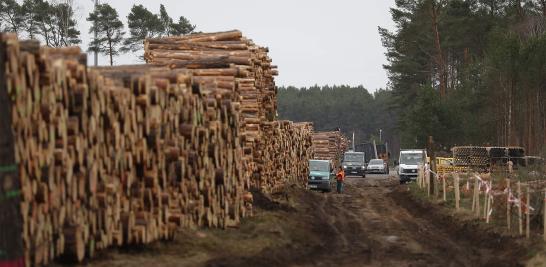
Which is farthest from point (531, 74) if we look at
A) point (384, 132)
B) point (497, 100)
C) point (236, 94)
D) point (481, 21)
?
point (384, 132)

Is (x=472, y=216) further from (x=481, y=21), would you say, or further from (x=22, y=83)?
(x=481, y=21)

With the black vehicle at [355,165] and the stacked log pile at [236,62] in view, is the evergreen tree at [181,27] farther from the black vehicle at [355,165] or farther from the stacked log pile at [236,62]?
the stacked log pile at [236,62]

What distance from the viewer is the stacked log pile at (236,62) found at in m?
25.0

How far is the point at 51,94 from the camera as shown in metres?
12.6

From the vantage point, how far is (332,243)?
21734mm

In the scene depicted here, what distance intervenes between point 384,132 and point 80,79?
A: 518 feet

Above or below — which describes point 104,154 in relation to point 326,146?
above

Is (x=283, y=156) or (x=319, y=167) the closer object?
(x=283, y=156)

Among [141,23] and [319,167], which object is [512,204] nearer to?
[319,167]

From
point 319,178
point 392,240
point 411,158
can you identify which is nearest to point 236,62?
point 392,240

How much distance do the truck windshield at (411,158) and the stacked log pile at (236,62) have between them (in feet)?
83.7

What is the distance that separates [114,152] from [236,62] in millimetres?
11528

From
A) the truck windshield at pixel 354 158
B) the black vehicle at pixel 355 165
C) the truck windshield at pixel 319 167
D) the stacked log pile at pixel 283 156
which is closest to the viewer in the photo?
the stacked log pile at pixel 283 156

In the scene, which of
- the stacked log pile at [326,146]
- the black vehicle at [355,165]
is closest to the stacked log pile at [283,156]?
the black vehicle at [355,165]
